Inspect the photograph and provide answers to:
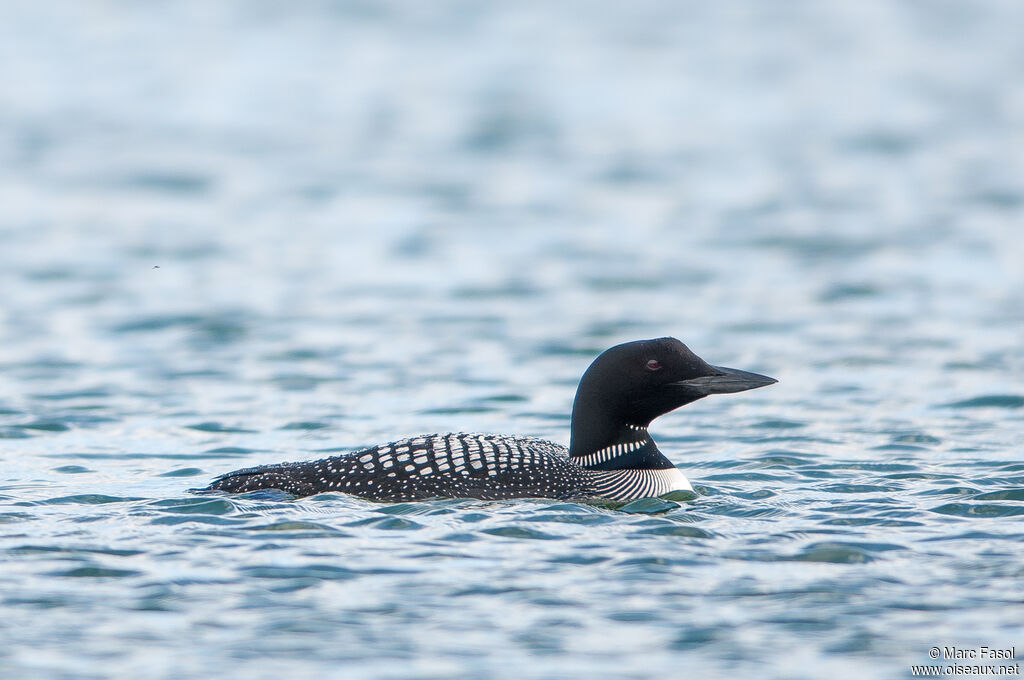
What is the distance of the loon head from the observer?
6477 millimetres

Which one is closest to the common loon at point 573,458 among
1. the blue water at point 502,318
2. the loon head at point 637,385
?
the loon head at point 637,385

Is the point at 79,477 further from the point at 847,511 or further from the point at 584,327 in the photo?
the point at 584,327

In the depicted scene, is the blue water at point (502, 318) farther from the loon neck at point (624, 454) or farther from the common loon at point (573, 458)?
the loon neck at point (624, 454)

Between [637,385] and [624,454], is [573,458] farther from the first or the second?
[637,385]

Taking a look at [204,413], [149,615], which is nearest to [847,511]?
[149,615]

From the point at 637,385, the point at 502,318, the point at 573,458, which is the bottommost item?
the point at 573,458

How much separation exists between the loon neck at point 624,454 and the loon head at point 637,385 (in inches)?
0.5

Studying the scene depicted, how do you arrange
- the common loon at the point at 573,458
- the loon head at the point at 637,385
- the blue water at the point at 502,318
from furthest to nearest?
the loon head at the point at 637,385 < the common loon at the point at 573,458 < the blue water at the point at 502,318

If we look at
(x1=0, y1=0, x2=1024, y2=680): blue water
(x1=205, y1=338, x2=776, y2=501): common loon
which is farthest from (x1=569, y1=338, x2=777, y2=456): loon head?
(x1=0, y1=0, x2=1024, y2=680): blue water

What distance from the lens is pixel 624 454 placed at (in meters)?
6.54

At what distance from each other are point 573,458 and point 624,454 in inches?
8.4

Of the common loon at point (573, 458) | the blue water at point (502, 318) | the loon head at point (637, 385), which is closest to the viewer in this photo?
the blue water at point (502, 318)

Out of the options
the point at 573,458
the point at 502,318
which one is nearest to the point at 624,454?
the point at 573,458

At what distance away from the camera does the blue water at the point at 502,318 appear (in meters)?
4.91
